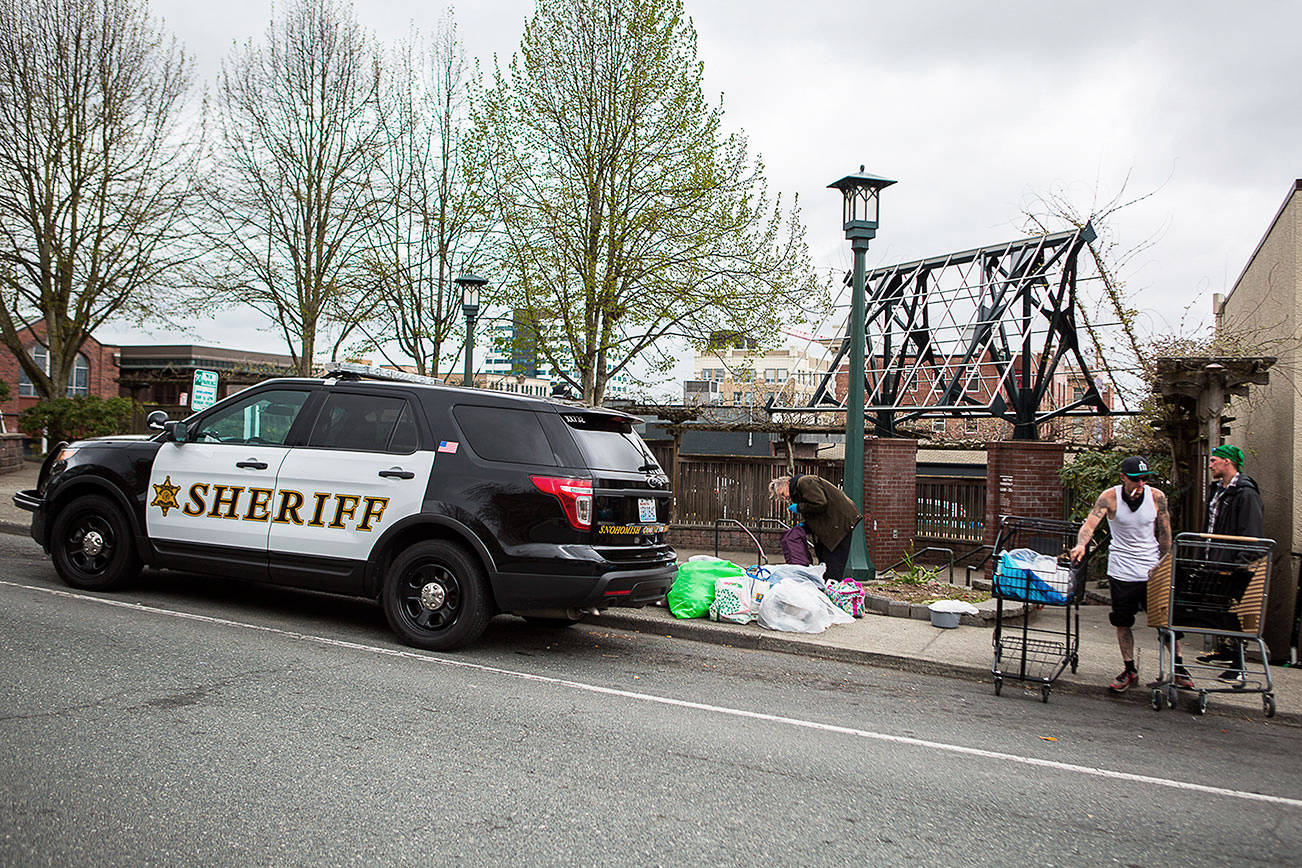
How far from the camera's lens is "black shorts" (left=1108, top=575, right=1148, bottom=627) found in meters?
7.00

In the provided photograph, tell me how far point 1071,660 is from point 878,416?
10.6 m

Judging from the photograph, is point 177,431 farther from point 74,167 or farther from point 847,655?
point 74,167

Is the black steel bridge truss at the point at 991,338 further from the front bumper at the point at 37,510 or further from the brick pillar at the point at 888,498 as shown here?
the front bumper at the point at 37,510

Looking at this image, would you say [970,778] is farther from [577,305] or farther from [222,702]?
[577,305]

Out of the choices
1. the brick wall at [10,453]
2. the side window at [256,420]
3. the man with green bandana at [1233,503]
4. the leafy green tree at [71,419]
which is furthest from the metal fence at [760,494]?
the brick wall at [10,453]

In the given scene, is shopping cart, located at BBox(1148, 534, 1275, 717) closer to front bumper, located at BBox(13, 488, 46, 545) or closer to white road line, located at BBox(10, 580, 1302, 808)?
white road line, located at BBox(10, 580, 1302, 808)

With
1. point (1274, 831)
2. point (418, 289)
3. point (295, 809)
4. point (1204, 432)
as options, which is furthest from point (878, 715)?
point (418, 289)

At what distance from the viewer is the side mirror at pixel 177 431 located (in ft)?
25.2

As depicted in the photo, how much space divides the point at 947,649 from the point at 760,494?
7.12 m

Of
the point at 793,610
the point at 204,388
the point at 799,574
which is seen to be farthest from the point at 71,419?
the point at 793,610

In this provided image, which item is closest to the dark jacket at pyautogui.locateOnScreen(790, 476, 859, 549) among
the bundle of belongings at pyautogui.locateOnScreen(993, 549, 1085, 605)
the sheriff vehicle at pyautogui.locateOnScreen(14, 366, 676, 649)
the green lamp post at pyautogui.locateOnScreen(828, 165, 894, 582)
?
the green lamp post at pyautogui.locateOnScreen(828, 165, 894, 582)

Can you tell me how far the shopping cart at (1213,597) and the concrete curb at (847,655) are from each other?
0.55ft

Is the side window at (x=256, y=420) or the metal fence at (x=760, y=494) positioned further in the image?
the metal fence at (x=760, y=494)

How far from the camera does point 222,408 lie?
7727 millimetres
